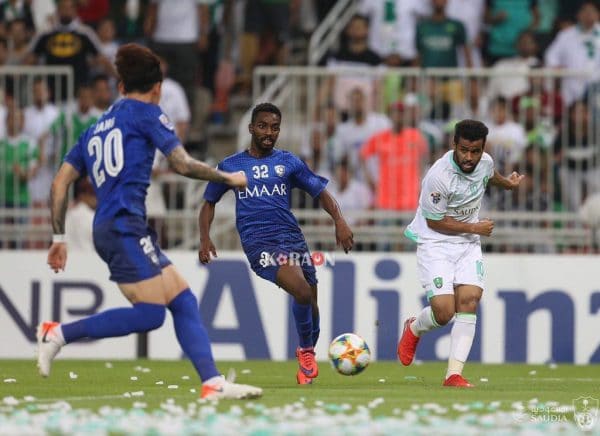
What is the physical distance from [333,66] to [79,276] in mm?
5020

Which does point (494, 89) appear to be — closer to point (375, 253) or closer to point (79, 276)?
point (375, 253)

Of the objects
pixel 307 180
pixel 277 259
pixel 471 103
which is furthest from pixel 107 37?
pixel 277 259

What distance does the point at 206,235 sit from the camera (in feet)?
46.1

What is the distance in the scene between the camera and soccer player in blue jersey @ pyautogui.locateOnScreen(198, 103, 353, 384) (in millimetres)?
13922

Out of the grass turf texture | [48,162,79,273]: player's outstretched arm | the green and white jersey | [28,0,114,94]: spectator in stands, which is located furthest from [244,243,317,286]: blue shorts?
[28,0,114,94]: spectator in stands

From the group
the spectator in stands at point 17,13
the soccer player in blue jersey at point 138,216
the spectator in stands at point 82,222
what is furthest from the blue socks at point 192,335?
the spectator in stands at point 17,13

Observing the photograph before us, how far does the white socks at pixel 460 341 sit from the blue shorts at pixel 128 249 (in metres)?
3.37

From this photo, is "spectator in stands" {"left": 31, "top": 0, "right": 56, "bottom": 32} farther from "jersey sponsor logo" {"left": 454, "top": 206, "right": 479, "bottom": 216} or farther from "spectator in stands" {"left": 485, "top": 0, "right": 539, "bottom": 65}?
"jersey sponsor logo" {"left": 454, "top": 206, "right": 479, "bottom": 216}

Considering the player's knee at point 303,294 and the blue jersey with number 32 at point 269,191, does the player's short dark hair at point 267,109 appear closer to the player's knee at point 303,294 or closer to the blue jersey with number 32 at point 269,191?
the blue jersey with number 32 at point 269,191

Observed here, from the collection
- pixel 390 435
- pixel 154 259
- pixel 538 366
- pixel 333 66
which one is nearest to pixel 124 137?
pixel 154 259

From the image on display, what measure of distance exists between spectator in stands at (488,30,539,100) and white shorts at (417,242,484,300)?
6477 mm

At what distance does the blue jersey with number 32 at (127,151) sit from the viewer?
35.5ft

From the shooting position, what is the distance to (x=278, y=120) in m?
13.9

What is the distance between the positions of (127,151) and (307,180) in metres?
3.49
